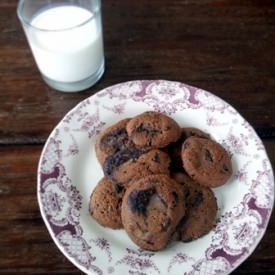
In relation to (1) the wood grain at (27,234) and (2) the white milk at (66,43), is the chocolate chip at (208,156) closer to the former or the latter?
(1) the wood grain at (27,234)

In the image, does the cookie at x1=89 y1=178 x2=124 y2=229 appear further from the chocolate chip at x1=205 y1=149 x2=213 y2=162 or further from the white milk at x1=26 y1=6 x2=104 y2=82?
the white milk at x1=26 y1=6 x2=104 y2=82

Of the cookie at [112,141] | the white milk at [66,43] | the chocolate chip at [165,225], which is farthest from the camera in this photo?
the white milk at [66,43]

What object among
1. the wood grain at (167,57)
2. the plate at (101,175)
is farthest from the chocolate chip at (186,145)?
the wood grain at (167,57)

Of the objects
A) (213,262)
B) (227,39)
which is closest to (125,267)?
(213,262)

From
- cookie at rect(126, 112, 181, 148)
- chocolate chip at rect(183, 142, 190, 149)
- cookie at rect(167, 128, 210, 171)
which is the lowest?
cookie at rect(167, 128, 210, 171)

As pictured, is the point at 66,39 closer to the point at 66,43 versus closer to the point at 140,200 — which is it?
the point at 66,43

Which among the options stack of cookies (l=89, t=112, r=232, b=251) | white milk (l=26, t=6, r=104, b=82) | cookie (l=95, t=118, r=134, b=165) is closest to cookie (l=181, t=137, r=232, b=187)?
stack of cookies (l=89, t=112, r=232, b=251)

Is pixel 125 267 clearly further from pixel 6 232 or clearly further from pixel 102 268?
pixel 6 232

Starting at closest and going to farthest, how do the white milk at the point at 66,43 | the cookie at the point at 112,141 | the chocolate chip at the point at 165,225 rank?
the chocolate chip at the point at 165,225 < the cookie at the point at 112,141 < the white milk at the point at 66,43
